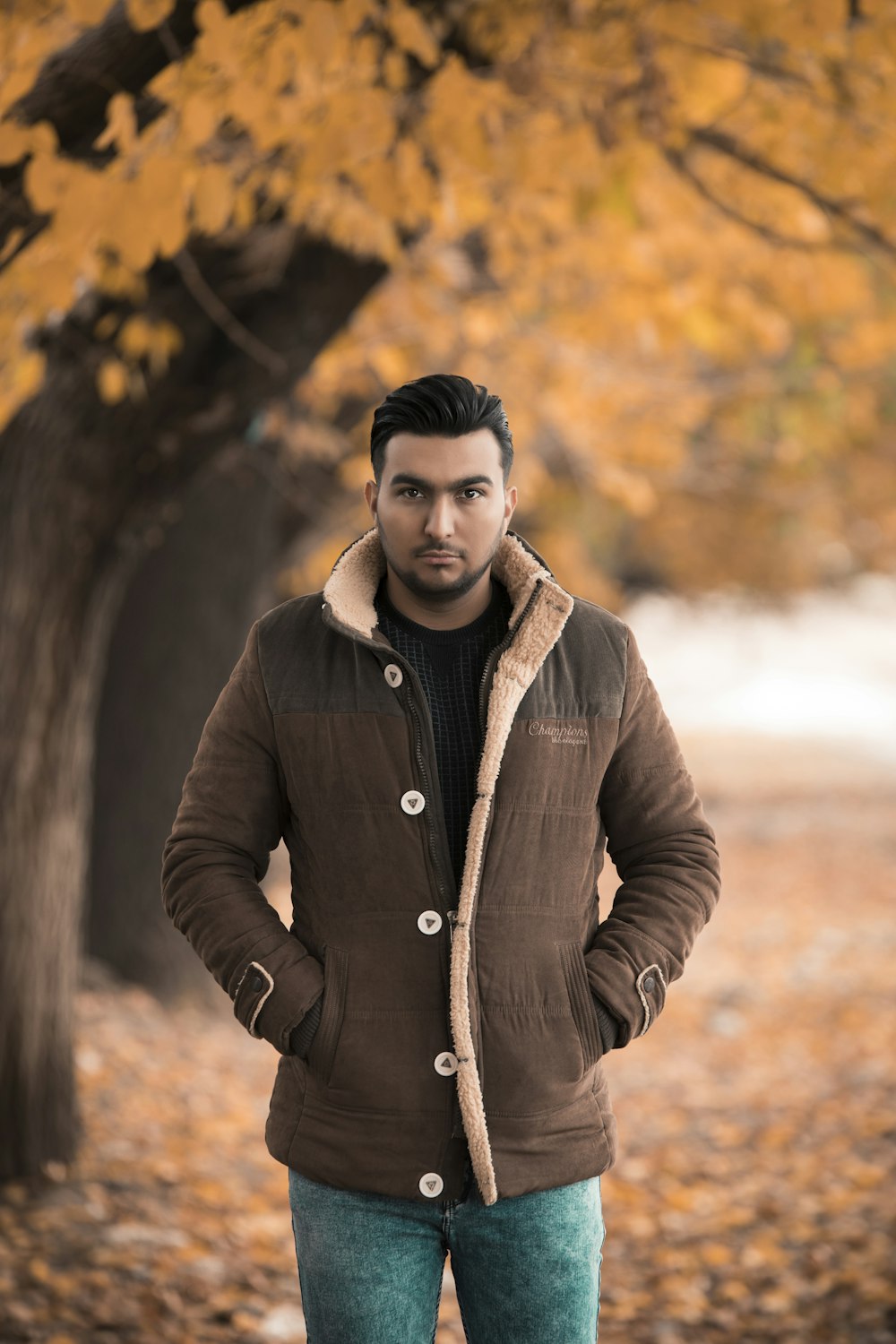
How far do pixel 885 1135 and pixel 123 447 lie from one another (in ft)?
13.9

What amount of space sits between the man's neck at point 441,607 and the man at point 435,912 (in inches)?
0.6

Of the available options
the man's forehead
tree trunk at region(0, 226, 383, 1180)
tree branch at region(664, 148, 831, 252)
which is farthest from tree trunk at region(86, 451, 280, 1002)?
the man's forehead

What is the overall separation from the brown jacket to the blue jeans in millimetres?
52

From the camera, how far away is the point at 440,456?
2.31 metres

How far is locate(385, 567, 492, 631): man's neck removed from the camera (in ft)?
A: 8.02

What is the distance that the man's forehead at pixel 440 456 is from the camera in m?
2.31

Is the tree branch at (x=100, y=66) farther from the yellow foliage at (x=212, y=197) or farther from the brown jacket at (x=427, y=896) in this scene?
the brown jacket at (x=427, y=896)

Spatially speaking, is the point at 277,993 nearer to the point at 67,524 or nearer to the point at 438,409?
the point at 438,409

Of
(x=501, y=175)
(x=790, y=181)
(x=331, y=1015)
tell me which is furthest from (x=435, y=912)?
(x=790, y=181)

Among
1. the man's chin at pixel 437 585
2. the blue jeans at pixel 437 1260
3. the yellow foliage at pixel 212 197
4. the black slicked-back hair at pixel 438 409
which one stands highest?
the yellow foliage at pixel 212 197

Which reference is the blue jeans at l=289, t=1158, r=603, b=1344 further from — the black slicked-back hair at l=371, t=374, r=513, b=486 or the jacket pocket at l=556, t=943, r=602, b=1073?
the black slicked-back hair at l=371, t=374, r=513, b=486

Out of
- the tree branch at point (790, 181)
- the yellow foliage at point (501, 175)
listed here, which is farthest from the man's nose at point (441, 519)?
the tree branch at point (790, 181)

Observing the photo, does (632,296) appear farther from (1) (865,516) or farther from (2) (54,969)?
(1) (865,516)

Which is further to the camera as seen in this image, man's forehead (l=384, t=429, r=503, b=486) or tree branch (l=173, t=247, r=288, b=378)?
tree branch (l=173, t=247, r=288, b=378)
